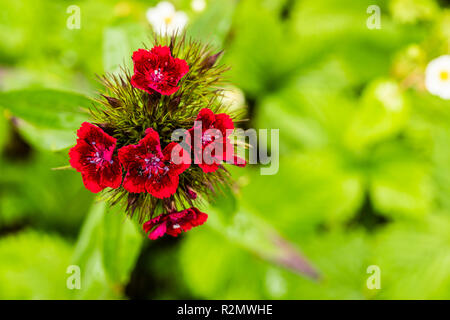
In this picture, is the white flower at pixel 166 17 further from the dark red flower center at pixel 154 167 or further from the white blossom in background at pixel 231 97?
the dark red flower center at pixel 154 167

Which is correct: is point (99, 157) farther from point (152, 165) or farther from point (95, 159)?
point (152, 165)

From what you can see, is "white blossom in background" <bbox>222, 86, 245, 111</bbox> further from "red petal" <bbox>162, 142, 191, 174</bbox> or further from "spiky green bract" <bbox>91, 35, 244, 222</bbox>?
"red petal" <bbox>162, 142, 191, 174</bbox>

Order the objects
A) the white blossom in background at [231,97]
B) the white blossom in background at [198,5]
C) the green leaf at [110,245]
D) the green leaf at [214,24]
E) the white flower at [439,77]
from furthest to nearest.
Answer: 1. the white blossom in background at [198,5]
2. the white flower at [439,77]
3. the green leaf at [214,24]
4. the green leaf at [110,245]
5. the white blossom in background at [231,97]

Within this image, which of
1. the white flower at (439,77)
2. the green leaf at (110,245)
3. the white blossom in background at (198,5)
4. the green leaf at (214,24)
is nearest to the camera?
the green leaf at (110,245)

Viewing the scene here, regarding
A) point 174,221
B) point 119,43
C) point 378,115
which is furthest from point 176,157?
point 378,115

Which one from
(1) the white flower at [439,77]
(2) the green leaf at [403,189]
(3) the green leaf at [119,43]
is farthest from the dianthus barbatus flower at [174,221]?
(1) the white flower at [439,77]

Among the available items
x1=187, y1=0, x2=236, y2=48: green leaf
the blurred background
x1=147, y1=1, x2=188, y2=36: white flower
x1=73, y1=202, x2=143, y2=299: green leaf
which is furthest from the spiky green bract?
x1=147, y1=1, x2=188, y2=36: white flower
